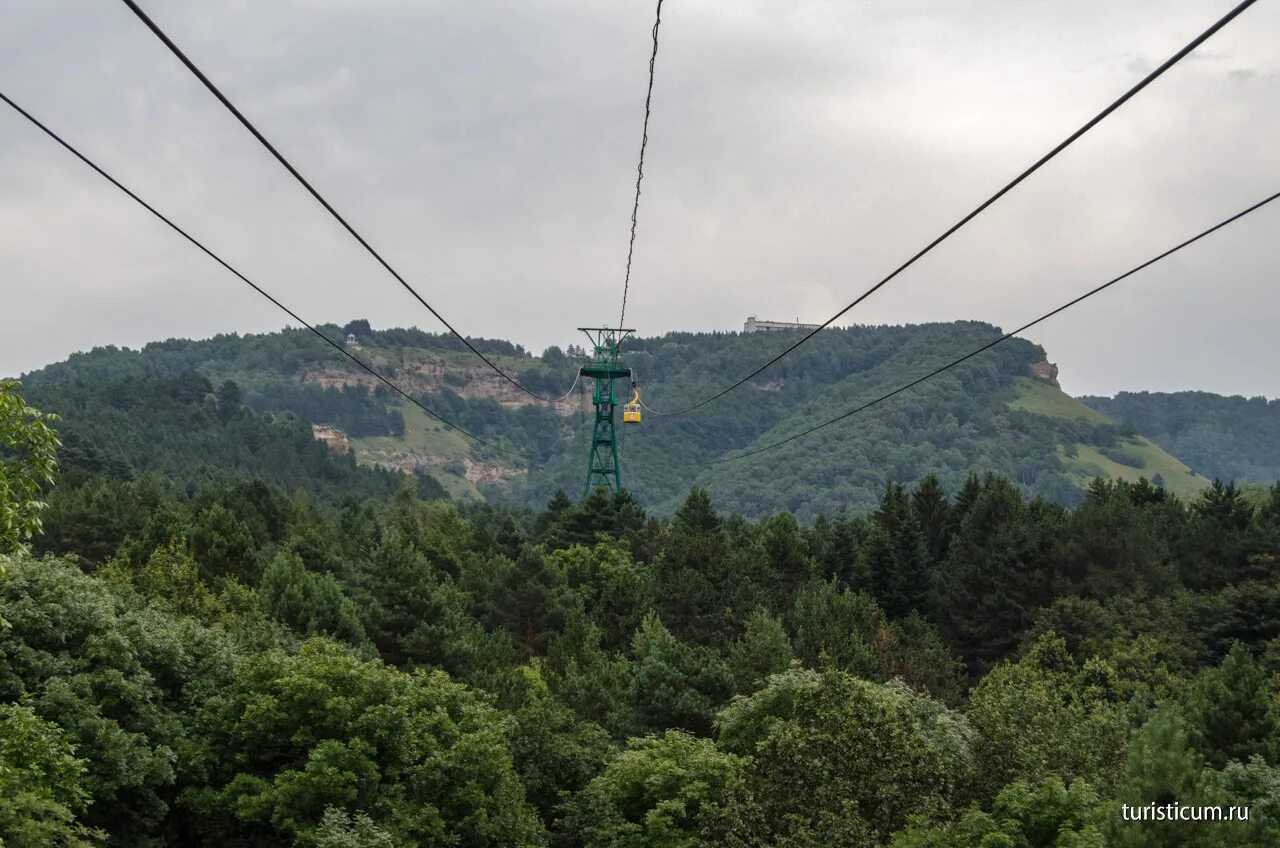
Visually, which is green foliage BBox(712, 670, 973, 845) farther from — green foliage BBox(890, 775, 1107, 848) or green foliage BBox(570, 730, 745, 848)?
green foliage BBox(570, 730, 745, 848)

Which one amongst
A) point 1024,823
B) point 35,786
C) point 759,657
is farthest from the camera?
point 759,657

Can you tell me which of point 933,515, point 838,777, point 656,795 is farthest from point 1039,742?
point 933,515

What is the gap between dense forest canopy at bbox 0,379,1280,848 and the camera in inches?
1321

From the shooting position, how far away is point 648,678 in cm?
5353

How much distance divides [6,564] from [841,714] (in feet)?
78.1

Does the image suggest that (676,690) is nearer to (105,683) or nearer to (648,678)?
(648,678)

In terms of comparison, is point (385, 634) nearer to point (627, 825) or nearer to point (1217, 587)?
point (627, 825)

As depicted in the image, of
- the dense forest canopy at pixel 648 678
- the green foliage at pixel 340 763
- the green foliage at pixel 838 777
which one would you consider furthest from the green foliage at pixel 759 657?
the green foliage at pixel 838 777

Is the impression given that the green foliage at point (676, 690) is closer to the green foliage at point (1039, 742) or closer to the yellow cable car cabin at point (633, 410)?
the green foliage at point (1039, 742)

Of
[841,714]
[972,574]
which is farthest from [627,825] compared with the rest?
[972,574]

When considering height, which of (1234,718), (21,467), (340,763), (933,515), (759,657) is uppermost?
(933,515)

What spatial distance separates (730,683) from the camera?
55281 mm

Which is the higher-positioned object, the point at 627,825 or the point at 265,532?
the point at 265,532

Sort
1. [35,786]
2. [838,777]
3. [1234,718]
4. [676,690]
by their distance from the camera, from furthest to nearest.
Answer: [676,690] < [1234,718] < [838,777] < [35,786]
